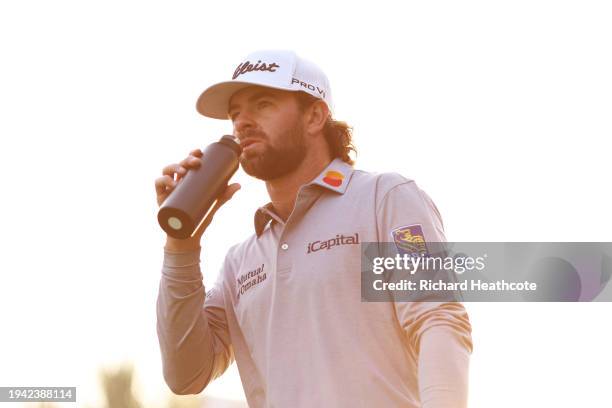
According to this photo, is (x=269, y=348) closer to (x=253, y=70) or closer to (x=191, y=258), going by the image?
(x=191, y=258)

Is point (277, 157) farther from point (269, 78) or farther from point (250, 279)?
point (250, 279)

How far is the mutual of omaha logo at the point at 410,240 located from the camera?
2869 mm

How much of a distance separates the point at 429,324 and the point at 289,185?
1041 mm

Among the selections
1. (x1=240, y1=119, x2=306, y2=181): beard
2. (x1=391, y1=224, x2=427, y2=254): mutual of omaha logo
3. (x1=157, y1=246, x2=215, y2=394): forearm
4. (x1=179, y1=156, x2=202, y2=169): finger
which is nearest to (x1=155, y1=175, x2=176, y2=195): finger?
(x1=179, y1=156, x2=202, y2=169): finger

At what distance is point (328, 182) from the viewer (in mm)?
3369

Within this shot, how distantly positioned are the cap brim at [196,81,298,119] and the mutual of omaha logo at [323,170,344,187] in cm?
39

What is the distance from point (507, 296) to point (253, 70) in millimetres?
1430

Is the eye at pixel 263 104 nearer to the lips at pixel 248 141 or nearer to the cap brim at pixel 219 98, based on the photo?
the cap brim at pixel 219 98

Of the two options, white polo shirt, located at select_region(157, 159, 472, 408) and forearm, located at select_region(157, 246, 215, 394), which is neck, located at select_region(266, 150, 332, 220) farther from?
forearm, located at select_region(157, 246, 215, 394)

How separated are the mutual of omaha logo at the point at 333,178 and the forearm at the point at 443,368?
87cm

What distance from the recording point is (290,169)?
3.45 metres

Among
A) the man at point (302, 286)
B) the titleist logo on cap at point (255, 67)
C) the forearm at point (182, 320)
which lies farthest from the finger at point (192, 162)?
the titleist logo on cap at point (255, 67)

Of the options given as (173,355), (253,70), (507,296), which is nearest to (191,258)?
(173,355)

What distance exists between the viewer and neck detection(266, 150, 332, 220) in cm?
349
